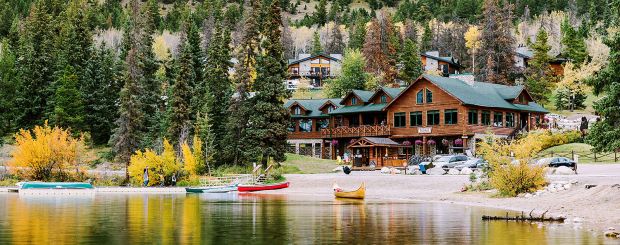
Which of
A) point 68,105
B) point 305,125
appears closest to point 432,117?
point 305,125

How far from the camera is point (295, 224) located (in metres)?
26.3

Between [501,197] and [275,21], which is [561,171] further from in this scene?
[275,21]

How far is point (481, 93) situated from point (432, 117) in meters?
6.28

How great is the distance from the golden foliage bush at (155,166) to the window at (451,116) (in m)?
27.7

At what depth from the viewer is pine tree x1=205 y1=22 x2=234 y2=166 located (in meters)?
72.1

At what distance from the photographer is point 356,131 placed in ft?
269

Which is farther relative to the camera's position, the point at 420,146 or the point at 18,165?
the point at 420,146

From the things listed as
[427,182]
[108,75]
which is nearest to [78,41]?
[108,75]

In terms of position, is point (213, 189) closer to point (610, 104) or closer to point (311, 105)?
point (610, 104)

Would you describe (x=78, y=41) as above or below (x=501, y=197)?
above

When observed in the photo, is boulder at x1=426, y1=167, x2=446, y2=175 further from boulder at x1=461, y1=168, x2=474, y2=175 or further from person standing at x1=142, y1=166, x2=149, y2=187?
person standing at x1=142, y1=166, x2=149, y2=187

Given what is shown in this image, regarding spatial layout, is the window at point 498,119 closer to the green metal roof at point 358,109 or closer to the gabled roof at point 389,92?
the gabled roof at point 389,92

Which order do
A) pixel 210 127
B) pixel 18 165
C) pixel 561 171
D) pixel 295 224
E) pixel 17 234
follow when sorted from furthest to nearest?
pixel 210 127 → pixel 18 165 → pixel 561 171 → pixel 295 224 → pixel 17 234

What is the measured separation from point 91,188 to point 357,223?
34.5 meters
